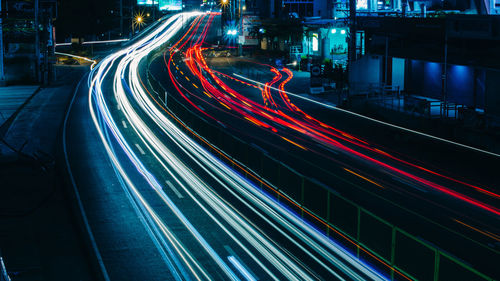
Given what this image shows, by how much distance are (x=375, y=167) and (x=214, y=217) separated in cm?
927

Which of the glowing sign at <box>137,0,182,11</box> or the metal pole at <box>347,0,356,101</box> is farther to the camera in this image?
the glowing sign at <box>137,0,182,11</box>

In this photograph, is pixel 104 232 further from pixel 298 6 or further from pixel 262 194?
pixel 298 6

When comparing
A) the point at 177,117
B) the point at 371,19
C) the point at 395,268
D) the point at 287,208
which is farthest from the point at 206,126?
the point at 371,19

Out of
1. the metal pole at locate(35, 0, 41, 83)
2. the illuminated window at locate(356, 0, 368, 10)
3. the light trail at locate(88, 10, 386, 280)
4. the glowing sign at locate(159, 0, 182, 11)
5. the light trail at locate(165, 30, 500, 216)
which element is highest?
the glowing sign at locate(159, 0, 182, 11)

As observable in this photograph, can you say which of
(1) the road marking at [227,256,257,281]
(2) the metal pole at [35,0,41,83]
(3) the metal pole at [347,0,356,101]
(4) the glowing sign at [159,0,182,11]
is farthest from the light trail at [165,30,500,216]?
(4) the glowing sign at [159,0,182,11]

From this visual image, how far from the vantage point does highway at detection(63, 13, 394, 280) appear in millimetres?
14461

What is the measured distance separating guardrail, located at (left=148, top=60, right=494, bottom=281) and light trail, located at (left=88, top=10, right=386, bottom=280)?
0.38 m

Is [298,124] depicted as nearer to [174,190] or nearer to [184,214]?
[174,190]

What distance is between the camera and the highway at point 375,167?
1748 cm

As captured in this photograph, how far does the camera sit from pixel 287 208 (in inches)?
738

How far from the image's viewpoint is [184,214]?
Answer: 1894cm

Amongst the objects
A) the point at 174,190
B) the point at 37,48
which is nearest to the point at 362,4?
the point at 37,48

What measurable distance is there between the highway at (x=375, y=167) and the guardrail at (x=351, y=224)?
1.45 feet

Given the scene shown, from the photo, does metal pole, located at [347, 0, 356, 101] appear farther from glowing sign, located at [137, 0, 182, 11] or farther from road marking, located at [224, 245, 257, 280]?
glowing sign, located at [137, 0, 182, 11]
